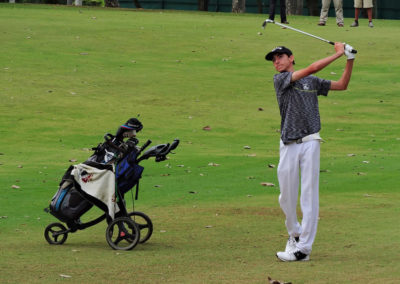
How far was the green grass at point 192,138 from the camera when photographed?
9.03 m

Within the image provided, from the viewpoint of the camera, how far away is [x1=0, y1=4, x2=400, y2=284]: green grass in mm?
9031

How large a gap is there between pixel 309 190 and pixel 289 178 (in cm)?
23

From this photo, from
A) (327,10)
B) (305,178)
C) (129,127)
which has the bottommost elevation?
(327,10)

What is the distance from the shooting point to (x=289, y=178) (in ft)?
29.2

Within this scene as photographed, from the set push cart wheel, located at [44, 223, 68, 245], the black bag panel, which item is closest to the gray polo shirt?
the black bag panel

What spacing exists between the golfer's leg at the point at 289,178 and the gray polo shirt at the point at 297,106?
121 mm

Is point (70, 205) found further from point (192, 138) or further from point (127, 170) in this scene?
point (192, 138)

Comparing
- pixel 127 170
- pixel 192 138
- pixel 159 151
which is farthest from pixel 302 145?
pixel 192 138

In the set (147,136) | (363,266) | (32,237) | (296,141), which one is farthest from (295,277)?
(147,136)

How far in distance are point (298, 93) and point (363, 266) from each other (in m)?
1.76

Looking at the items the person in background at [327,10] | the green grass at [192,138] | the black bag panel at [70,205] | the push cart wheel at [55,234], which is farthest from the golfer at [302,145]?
the person in background at [327,10]

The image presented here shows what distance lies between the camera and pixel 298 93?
28.9ft

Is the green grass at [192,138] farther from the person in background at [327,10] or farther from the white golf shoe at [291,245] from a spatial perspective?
the person in background at [327,10]

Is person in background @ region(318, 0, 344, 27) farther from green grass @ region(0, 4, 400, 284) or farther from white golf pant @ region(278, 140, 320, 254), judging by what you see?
white golf pant @ region(278, 140, 320, 254)
